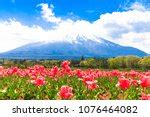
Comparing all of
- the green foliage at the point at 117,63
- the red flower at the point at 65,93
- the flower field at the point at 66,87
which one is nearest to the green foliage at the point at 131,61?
the green foliage at the point at 117,63

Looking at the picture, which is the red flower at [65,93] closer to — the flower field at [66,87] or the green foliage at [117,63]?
the flower field at [66,87]

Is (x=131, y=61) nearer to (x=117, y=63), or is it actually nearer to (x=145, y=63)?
(x=145, y=63)

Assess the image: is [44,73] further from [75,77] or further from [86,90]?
[86,90]

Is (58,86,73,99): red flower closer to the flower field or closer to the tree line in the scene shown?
the flower field

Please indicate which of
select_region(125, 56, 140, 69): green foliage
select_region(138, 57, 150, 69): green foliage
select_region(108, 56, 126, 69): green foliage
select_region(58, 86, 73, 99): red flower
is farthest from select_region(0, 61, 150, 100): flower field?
select_region(125, 56, 140, 69): green foliage

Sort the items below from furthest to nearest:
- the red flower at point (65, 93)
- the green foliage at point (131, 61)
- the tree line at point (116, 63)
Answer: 1. the green foliage at point (131, 61)
2. the tree line at point (116, 63)
3. the red flower at point (65, 93)

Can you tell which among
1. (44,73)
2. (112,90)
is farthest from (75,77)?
(112,90)

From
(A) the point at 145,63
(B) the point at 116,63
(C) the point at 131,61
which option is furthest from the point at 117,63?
(A) the point at 145,63

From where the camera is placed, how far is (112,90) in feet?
40.0

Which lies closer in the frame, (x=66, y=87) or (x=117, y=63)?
(x=66, y=87)

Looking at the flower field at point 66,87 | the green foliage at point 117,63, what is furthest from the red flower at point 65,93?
the green foliage at point 117,63

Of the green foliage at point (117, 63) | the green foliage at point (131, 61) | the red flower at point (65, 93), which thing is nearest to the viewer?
the red flower at point (65, 93)

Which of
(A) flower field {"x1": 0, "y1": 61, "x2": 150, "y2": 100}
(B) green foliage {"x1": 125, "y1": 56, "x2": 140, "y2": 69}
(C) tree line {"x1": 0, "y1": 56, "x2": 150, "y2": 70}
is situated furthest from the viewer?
(B) green foliage {"x1": 125, "y1": 56, "x2": 140, "y2": 69}

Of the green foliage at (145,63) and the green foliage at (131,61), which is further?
the green foliage at (131,61)
